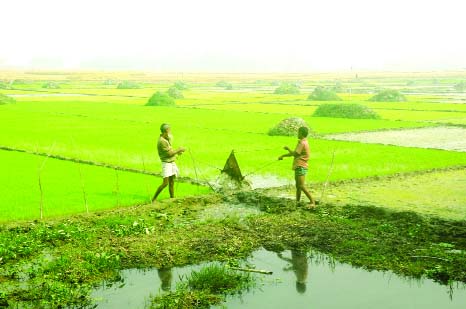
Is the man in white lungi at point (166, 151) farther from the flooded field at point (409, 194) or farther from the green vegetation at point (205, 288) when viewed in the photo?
the green vegetation at point (205, 288)

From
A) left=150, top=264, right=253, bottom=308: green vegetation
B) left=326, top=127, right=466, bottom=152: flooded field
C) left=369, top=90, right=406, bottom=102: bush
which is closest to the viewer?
left=150, top=264, right=253, bottom=308: green vegetation

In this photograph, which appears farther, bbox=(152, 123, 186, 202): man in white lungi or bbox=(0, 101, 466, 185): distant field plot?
bbox=(0, 101, 466, 185): distant field plot

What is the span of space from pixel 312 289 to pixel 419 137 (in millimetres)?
15704

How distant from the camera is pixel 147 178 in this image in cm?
1197

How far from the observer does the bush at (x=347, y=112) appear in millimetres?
28031

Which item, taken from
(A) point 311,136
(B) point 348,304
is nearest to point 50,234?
(B) point 348,304

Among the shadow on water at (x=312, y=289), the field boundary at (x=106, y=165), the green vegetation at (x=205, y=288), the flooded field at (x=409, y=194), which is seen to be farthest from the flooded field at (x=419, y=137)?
the green vegetation at (x=205, y=288)

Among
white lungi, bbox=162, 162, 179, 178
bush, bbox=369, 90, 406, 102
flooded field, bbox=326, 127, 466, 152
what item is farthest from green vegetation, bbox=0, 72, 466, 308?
bush, bbox=369, 90, 406, 102

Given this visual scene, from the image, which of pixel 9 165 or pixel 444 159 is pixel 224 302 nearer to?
pixel 9 165

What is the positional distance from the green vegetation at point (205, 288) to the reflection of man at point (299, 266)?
53cm

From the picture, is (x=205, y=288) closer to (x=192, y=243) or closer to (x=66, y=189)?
(x=192, y=243)

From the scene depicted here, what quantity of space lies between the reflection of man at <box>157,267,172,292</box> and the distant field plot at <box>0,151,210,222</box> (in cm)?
285

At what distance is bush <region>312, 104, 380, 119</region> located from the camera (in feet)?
92.0

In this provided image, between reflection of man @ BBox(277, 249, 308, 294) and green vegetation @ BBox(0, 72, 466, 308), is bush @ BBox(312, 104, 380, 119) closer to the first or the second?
green vegetation @ BBox(0, 72, 466, 308)
